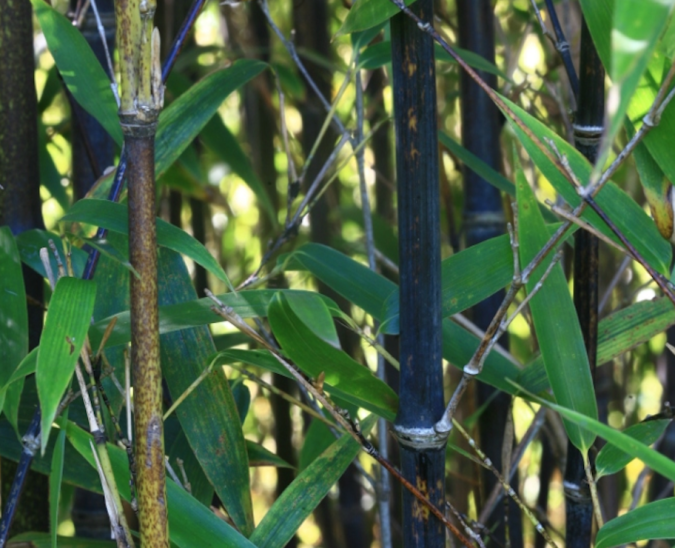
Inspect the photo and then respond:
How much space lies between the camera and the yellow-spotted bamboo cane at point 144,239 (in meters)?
0.36

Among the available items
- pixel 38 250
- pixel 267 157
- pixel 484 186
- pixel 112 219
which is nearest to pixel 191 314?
pixel 112 219

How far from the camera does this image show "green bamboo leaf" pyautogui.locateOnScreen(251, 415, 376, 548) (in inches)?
19.2

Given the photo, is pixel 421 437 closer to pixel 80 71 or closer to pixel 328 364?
pixel 328 364

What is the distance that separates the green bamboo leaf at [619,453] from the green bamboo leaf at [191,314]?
190 millimetres

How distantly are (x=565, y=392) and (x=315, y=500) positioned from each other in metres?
0.17

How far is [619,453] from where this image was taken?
1.56ft

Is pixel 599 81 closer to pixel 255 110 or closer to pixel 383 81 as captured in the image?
pixel 383 81

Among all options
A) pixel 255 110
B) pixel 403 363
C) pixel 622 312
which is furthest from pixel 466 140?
pixel 255 110

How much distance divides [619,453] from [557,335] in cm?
9

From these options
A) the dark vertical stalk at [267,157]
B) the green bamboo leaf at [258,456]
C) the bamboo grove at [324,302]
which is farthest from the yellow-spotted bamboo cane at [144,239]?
the dark vertical stalk at [267,157]

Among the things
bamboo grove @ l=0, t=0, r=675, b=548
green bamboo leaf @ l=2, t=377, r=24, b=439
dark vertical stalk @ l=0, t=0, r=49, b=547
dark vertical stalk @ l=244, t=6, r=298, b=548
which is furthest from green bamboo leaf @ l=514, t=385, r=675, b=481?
dark vertical stalk @ l=244, t=6, r=298, b=548

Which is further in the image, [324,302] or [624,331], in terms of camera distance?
[624,331]

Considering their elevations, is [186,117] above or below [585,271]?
above

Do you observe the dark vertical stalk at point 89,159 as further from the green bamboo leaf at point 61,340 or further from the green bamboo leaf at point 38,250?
the green bamboo leaf at point 61,340
